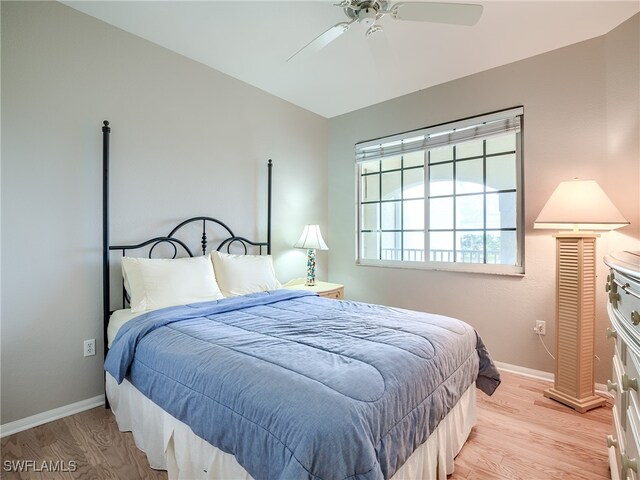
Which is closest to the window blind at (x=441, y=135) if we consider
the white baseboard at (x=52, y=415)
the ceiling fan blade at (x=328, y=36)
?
the ceiling fan blade at (x=328, y=36)

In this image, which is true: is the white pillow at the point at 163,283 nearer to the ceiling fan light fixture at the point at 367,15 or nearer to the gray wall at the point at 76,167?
the gray wall at the point at 76,167

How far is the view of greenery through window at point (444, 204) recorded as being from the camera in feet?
9.84

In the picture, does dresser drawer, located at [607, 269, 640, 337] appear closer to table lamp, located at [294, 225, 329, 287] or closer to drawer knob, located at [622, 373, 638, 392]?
drawer knob, located at [622, 373, 638, 392]

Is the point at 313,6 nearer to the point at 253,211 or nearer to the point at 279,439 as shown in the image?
the point at 253,211

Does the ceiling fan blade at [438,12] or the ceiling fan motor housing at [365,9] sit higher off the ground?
the ceiling fan motor housing at [365,9]

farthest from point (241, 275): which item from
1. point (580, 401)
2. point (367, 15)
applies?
point (580, 401)

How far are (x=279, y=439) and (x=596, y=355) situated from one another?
105 inches

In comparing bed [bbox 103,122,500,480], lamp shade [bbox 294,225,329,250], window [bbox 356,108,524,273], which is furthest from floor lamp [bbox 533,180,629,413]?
lamp shade [bbox 294,225,329,250]

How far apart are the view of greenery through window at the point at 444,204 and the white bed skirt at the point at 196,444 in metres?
1.61

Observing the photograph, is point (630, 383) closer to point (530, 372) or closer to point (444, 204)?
point (530, 372)

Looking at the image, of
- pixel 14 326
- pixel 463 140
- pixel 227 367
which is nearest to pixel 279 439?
pixel 227 367

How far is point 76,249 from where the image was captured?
2193 millimetres

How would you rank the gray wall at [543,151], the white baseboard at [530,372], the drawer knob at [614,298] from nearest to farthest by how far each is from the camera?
the drawer knob at [614,298] < the gray wall at [543,151] < the white baseboard at [530,372]

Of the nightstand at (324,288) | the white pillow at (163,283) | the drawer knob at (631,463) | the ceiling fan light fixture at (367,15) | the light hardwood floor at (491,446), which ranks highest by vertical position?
the ceiling fan light fixture at (367,15)
